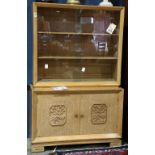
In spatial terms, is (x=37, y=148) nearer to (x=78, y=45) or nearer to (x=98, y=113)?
(x=98, y=113)

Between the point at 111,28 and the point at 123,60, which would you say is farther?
the point at 123,60

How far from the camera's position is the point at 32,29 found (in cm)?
293

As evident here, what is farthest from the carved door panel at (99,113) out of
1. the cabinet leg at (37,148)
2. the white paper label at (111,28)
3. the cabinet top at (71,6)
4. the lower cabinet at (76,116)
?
the cabinet top at (71,6)

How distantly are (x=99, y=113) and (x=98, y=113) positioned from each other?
0.5 inches

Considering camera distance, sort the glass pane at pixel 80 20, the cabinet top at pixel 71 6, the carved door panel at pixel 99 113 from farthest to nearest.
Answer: the glass pane at pixel 80 20, the carved door panel at pixel 99 113, the cabinet top at pixel 71 6

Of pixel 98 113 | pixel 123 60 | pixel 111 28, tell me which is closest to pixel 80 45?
pixel 111 28

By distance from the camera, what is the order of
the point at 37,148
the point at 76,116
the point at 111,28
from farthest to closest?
the point at 111,28 → the point at 76,116 → the point at 37,148

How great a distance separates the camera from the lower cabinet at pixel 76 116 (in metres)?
2.71

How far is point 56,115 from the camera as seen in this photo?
9.04 feet

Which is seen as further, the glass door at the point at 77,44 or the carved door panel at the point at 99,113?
the glass door at the point at 77,44

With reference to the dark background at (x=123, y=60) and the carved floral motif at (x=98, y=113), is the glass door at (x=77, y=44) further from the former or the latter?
the carved floral motif at (x=98, y=113)

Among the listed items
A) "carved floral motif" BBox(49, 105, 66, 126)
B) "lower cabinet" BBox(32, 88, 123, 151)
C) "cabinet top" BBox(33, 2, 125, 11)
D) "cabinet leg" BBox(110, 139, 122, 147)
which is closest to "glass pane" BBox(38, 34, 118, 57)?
"cabinet top" BBox(33, 2, 125, 11)
